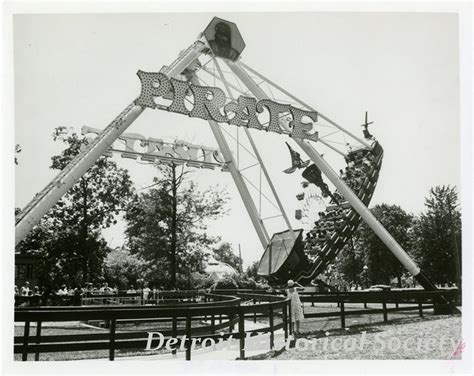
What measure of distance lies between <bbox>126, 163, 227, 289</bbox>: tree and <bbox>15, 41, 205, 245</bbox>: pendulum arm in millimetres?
14406

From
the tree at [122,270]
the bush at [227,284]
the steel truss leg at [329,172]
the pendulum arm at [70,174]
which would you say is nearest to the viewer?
the pendulum arm at [70,174]

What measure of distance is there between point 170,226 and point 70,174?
1615cm

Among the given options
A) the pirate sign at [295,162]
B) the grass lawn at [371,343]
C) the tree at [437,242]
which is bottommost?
the grass lawn at [371,343]

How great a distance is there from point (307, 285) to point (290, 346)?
8947 millimetres

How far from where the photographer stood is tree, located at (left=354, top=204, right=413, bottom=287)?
151 feet

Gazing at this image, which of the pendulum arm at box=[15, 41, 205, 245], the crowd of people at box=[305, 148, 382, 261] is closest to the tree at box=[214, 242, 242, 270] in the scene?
the crowd of people at box=[305, 148, 382, 261]

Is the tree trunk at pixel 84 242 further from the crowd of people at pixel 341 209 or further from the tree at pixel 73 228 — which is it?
the crowd of people at pixel 341 209

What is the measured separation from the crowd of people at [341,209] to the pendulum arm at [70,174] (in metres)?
9.14

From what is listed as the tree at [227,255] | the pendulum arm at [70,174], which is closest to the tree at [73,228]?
the pendulum arm at [70,174]

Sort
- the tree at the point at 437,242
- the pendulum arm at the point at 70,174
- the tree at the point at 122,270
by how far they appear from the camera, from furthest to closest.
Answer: the tree at the point at 122,270 < the tree at the point at 437,242 < the pendulum arm at the point at 70,174

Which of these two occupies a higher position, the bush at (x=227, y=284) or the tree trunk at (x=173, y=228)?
the tree trunk at (x=173, y=228)

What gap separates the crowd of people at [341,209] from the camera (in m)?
19.5

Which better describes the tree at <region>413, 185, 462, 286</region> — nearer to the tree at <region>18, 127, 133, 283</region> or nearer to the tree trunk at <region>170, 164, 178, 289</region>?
the tree trunk at <region>170, 164, 178, 289</region>

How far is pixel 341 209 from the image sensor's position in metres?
20.0
